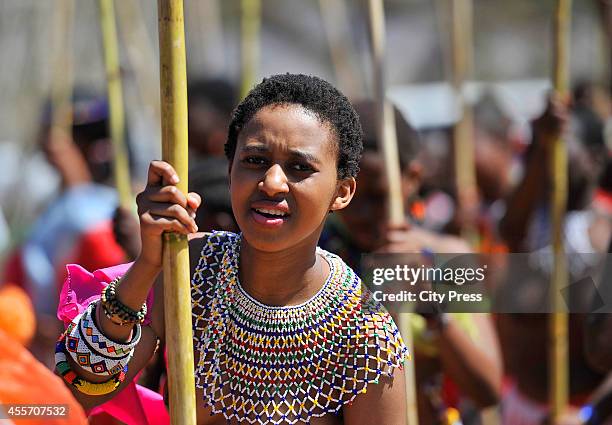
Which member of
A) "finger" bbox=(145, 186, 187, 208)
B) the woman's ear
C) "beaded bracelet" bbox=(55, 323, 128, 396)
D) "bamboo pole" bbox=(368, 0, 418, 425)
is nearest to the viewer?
"finger" bbox=(145, 186, 187, 208)

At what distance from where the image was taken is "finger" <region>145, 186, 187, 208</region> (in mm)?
2188

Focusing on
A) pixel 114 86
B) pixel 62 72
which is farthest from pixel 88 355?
pixel 62 72

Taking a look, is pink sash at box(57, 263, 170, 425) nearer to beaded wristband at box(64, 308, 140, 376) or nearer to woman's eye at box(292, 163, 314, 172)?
beaded wristband at box(64, 308, 140, 376)

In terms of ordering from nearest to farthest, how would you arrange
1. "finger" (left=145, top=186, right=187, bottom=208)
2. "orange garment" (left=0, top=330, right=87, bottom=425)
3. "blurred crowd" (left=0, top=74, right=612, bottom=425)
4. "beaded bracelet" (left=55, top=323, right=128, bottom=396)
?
1. "finger" (left=145, top=186, right=187, bottom=208)
2. "orange garment" (left=0, top=330, right=87, bottom=425)
3. "beaded bracelet" (left=55, top=323, right=128, bottom=396)
4. "blurred crowd" (left=0, top=74, right=612, bottom=425)

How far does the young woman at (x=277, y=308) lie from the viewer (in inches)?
93.8

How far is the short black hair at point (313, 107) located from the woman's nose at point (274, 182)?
0.17 metres

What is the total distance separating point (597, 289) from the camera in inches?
136

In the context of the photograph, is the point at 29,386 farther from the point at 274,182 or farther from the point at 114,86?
the point at 114,86

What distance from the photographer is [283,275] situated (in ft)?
8.27

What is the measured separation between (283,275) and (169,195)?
0.42 meters

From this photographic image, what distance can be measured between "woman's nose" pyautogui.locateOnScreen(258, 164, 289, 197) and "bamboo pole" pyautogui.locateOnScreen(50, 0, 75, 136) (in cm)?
382

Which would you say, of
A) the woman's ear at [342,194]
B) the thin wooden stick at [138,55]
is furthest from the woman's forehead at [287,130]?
the thin wooden stick at [138,55]

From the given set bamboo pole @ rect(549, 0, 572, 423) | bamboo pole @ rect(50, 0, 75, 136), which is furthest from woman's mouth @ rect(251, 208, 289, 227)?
bamboo pole @ rect(50, 0, 75, 136)

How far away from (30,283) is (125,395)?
9.20 ft
